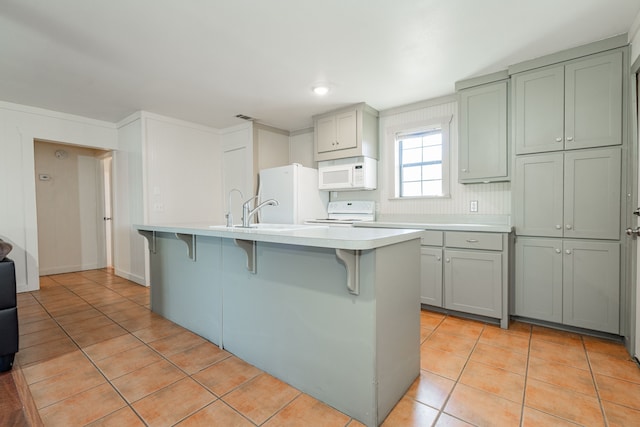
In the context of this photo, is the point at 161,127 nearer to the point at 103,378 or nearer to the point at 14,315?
the point at 14,315

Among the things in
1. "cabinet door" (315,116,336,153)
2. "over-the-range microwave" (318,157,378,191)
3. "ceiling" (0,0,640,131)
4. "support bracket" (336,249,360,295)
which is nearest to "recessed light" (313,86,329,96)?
"ceiling" (0,0,640,131)

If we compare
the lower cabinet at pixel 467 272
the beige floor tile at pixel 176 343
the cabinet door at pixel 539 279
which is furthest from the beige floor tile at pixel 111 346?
the cabinet door at pixel 539 279

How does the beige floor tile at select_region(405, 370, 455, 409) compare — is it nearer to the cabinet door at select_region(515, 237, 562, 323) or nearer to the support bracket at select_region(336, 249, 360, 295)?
the support bracket at select_region(336, 249, 360, 295)

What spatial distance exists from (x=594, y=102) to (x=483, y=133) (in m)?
0.82

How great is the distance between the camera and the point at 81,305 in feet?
11.0

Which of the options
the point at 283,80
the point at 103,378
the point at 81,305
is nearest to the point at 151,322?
the point at 103,378

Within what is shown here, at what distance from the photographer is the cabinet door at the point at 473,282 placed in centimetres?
Result: 268

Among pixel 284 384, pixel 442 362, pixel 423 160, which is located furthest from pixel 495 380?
pixel 423 160

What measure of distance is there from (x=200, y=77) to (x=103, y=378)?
2.69 meters

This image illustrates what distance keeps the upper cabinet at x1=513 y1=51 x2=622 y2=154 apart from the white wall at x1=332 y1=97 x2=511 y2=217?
637 mm

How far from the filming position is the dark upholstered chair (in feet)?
6.23

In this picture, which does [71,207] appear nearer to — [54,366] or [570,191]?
[54,366]

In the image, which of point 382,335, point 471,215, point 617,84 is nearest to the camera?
point 382,335

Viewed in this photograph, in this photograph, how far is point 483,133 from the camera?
117 inches
